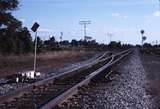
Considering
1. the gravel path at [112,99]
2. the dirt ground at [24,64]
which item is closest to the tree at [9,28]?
the dirt ground at [24,64]

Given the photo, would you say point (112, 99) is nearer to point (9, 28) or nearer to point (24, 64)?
point (24, 64)

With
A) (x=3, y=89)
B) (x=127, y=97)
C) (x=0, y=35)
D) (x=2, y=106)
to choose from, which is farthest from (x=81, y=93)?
(x=0, y=35)

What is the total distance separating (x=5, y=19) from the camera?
179 feet

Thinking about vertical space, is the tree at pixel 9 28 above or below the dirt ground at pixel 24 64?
above

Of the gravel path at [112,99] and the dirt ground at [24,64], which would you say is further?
the dirt ground at [24,64]

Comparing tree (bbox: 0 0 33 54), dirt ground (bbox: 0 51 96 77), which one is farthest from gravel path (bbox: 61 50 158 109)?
tree (bbox: 0 0 33 54)

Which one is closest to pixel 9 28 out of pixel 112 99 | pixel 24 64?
pixel 24 64

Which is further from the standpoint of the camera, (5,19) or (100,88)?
(5,19)

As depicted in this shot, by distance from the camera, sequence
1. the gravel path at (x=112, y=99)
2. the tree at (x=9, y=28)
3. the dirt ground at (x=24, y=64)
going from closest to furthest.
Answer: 1. the gravel path at (x=112, y=99)
2. the dirt ground at (x=24, y=64)
3. the tree at (x=9, y=28)

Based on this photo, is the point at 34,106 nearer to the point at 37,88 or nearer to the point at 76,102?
the point at 76,102

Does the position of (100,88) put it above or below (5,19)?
below

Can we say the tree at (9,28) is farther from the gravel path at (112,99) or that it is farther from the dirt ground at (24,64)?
the gravel path at (112,99)

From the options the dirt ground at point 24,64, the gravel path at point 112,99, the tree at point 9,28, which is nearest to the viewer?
the gravel path at point 112,99

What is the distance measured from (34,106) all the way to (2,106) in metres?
0.91
